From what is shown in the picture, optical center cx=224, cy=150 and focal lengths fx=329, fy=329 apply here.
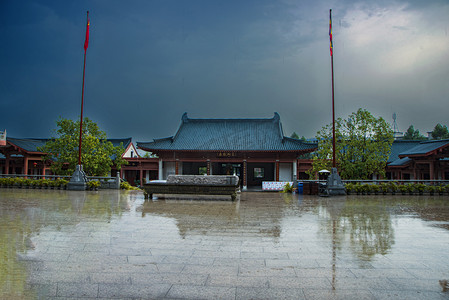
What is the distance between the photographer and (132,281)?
3.90 metres

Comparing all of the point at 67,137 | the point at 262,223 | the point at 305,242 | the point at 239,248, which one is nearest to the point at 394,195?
the point at 262,223

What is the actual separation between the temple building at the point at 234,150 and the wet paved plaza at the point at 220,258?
2361 cm

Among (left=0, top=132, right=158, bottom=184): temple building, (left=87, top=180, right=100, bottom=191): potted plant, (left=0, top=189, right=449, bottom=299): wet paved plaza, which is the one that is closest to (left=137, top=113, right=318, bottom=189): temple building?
(left=0, top=132, right=158, bottom=184): temple building

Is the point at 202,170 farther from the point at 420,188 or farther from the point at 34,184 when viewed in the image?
the point at 420,188

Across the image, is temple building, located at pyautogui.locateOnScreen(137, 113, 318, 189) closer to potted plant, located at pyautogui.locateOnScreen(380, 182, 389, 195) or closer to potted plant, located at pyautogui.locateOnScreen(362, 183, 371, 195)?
potted plant, located at pyautogui.locateOnScreen(380, 182, 389, 195)

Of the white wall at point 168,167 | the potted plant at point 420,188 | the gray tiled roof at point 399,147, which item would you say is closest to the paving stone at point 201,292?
the potted plant at point 420,188

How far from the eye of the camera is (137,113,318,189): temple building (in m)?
31.9

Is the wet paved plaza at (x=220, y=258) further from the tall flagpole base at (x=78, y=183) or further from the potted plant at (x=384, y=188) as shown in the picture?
the tall flagpole base at (x=78, y=183)

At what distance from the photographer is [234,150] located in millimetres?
31734

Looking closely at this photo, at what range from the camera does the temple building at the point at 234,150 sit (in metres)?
31.9

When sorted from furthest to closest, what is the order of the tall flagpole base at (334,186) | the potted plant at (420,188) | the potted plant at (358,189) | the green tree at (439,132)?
the green tree at (439,132)
the potted plant at (420,188)
the potted plant at (358,189)
the tall flagpole base at (334,186)

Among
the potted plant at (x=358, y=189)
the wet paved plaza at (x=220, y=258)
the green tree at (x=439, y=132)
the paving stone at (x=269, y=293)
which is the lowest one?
the paving stone at (x=269, y=293)

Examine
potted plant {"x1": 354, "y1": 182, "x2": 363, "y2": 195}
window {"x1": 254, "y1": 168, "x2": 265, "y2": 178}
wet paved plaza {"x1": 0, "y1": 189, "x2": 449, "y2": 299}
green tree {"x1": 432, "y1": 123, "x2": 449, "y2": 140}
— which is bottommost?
wet paved plaza {"x1": 0, "y1": 189, "x2": 449, "y2": 299}

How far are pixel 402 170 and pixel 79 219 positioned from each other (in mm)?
33058
